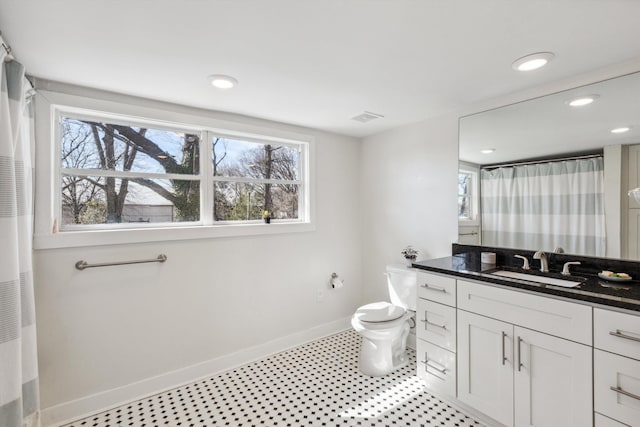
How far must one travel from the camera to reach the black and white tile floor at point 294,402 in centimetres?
183

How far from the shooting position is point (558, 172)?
1950 mm

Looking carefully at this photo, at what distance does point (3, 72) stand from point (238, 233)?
1.62 metres

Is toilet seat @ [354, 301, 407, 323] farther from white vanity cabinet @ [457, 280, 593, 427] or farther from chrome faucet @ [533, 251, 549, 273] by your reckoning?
chrome faucet @ [533, 251, 549, 273]

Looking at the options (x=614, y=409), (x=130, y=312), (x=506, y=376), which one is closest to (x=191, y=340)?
(x=130, y=312)

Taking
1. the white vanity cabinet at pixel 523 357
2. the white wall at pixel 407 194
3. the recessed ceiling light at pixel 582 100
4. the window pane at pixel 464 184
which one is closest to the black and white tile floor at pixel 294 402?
the white vanity cabinet at pixel 523 357

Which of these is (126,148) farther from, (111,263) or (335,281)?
(335,281)

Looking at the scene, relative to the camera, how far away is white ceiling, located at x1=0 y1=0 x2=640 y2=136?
1.21m

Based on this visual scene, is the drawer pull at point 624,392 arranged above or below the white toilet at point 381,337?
above

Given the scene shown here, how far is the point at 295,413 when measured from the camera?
1.89m

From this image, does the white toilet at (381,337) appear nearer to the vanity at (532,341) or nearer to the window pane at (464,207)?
the vanity at (532,341)

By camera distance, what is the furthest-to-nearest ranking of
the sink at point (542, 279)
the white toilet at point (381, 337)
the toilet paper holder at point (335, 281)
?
1. the toilet paper holder at point (335, 281)
2. the white toilet at point (381, 337)
3. the sink at point (542, 279)

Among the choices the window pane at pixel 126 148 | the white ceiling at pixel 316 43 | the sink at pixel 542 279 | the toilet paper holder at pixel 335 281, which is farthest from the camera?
the toilet paper holder at pixel 335 281

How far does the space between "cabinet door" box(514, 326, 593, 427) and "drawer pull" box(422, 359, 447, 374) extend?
0.44 m

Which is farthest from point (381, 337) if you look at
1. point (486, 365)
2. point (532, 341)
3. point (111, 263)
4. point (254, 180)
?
point (111, 263)
